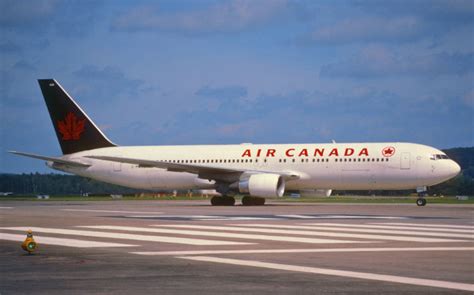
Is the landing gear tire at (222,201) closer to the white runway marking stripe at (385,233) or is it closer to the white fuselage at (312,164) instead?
the white fuselage at (312,164)

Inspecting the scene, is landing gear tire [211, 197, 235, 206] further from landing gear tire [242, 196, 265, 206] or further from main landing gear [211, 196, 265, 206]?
landing gear tire [242, 196, 265, 206]

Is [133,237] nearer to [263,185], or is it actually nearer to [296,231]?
[296,231]

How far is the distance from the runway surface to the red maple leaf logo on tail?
2775 centimetres

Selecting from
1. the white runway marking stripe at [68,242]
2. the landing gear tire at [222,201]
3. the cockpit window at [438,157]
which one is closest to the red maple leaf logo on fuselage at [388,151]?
the cockpit window at [438,157]

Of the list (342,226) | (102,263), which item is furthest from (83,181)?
(102,263)

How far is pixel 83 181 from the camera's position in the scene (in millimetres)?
120625

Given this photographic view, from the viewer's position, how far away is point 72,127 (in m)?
48.2

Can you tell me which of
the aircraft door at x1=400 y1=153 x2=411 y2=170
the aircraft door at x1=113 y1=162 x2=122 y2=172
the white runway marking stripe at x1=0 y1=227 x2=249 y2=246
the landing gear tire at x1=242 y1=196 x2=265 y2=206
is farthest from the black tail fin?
the white runway marking stripe at x1=0 y1=227 x2=249 y2=246

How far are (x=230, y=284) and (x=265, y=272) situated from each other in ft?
4.35

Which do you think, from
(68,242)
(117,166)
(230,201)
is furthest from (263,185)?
(68,242)

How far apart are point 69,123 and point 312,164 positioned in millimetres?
15240

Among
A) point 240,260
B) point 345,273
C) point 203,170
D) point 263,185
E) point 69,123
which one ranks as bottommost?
point 345,273

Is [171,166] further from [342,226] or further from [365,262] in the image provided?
[365,262]

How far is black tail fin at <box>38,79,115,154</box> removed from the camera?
158 ft
